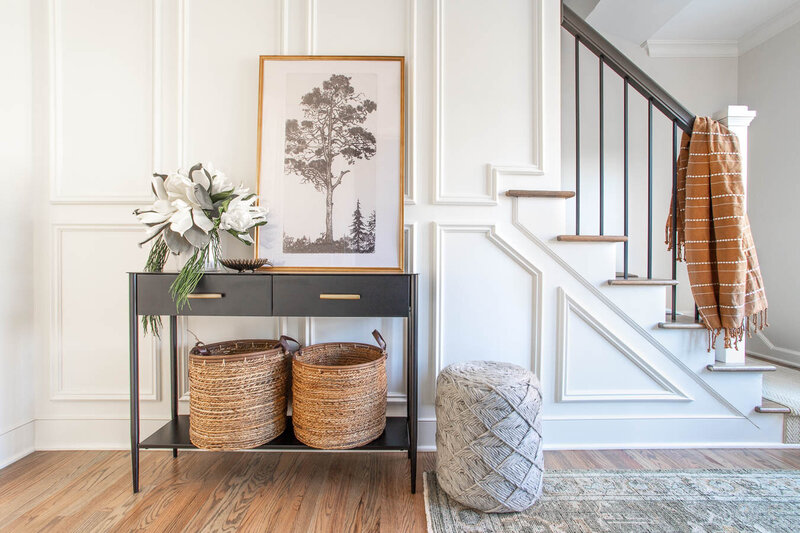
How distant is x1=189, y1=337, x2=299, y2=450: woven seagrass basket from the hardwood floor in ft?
0.67

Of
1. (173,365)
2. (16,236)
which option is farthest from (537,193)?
(16,236)

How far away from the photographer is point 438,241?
5.80 feet

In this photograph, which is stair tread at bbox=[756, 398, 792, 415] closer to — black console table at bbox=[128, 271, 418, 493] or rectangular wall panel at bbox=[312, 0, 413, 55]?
black console table at bbox=[128, 271, 418, 493]

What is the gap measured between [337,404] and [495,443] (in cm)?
57

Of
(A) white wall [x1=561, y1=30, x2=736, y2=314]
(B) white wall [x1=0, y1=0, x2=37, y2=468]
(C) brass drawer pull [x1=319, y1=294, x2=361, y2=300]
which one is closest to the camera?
(C) brass drawer pull [x1=319, y1=294, x2=361, y2=300]

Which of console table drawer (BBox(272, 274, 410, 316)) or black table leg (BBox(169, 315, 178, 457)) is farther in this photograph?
black table leg (BBox(169, 315, 178, 457))

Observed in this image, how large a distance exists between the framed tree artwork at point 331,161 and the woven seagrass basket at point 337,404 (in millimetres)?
491

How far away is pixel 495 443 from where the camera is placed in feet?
4.12

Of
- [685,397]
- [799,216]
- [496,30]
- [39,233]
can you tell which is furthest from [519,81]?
[39,233]

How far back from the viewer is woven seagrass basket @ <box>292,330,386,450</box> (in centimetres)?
140

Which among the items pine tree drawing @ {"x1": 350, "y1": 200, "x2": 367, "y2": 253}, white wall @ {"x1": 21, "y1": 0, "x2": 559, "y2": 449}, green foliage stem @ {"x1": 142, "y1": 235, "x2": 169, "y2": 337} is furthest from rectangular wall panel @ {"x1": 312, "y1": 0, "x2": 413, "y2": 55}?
green foliage stem @ {"x1": 142, "y1": 235, "x2": 169, "y2": 337}

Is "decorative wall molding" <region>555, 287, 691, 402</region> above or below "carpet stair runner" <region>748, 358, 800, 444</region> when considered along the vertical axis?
above

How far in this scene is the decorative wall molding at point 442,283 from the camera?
177 centimetres

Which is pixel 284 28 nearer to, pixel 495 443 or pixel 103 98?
pixel 103 98
